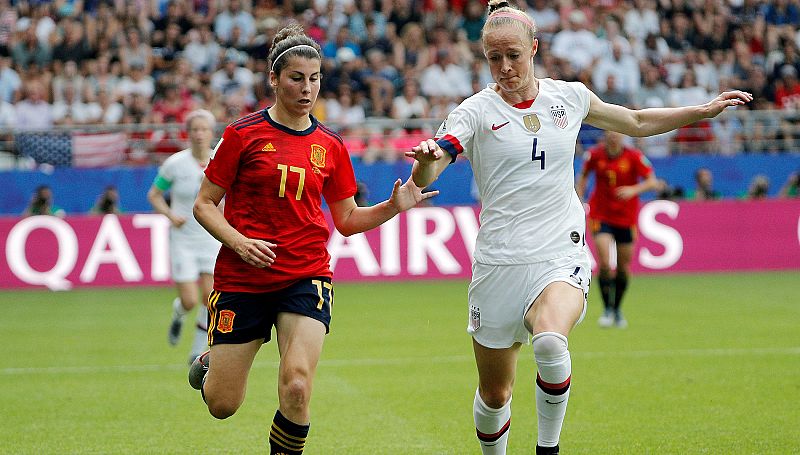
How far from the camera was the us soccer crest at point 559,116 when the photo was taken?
21.4ft

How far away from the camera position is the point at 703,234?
20.4 metres

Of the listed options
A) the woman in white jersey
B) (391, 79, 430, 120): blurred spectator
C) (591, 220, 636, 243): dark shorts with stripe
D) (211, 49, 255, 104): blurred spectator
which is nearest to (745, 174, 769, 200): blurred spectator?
(391, 79, 430, 120): blurred spectator

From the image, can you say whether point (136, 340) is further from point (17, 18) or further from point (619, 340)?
point (17, 18)

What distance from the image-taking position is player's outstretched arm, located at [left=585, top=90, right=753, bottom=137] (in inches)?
264

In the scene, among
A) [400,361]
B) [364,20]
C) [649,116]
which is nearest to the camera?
[649,116]

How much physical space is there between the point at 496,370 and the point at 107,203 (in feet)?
47.4

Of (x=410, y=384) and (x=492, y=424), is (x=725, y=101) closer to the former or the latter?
(x=492, y=424)

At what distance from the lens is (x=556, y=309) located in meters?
6.16

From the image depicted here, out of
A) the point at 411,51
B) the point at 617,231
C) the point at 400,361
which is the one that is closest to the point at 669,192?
the point at 411,51

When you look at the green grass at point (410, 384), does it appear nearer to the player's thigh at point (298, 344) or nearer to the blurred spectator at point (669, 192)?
the player's thigh at point (298, 344)

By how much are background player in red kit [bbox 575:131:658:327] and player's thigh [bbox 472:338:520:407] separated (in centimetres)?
812

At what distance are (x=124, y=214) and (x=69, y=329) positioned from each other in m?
4.32

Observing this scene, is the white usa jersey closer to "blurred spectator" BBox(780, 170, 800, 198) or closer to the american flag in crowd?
the american flag in crowd

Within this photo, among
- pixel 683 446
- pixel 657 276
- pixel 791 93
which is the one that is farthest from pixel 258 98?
pixel 683 446
